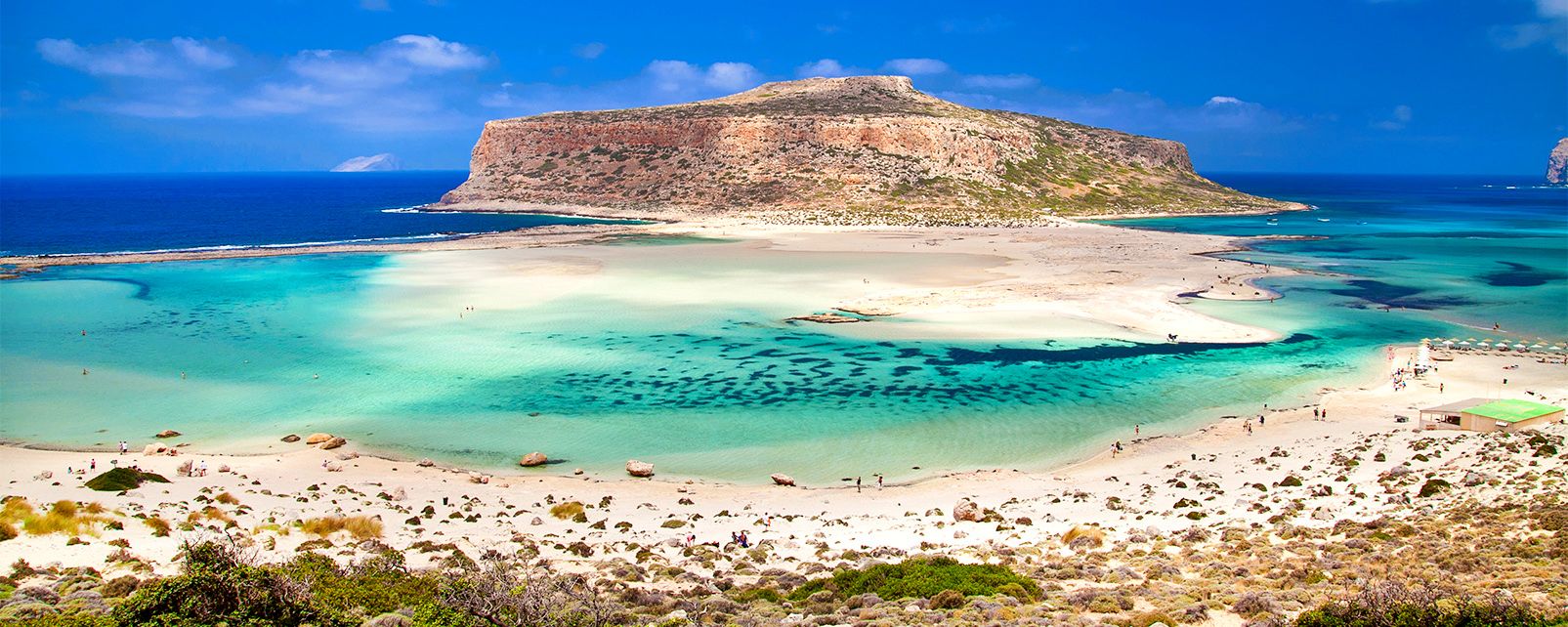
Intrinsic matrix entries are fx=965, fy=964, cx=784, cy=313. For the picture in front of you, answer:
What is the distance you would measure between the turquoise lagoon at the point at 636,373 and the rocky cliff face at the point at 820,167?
5381 centimetres

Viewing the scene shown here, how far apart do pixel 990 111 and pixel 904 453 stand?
146 meters

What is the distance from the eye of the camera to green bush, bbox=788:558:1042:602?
15594 mm

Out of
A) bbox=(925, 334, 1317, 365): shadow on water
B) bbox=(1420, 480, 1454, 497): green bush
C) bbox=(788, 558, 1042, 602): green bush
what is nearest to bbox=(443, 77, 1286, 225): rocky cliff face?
bbox=(925, 334, 1317, 365): shadow on water

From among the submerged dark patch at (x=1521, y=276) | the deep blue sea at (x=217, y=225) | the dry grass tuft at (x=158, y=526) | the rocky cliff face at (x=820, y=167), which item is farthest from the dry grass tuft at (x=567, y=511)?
the rocky cliff face at (x=820, y=167)

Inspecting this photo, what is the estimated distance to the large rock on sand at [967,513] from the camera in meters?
21.1

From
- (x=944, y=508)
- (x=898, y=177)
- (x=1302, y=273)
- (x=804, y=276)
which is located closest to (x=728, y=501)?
(x=944, y=508)

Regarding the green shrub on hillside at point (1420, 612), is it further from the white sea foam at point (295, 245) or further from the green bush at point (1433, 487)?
the white sea foam at point (295, 245)

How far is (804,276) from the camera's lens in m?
60.5

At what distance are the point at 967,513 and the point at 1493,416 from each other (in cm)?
1668

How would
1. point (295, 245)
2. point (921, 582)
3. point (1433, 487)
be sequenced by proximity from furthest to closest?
point (295, 245)
point (1433, 487)
point (921, 582)

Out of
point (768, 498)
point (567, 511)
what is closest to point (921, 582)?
point (768, 498)

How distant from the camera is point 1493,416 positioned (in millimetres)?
26750

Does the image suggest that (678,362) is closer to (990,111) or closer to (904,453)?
(904,453)

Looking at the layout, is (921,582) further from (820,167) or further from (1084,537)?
Answer: (820,167)
